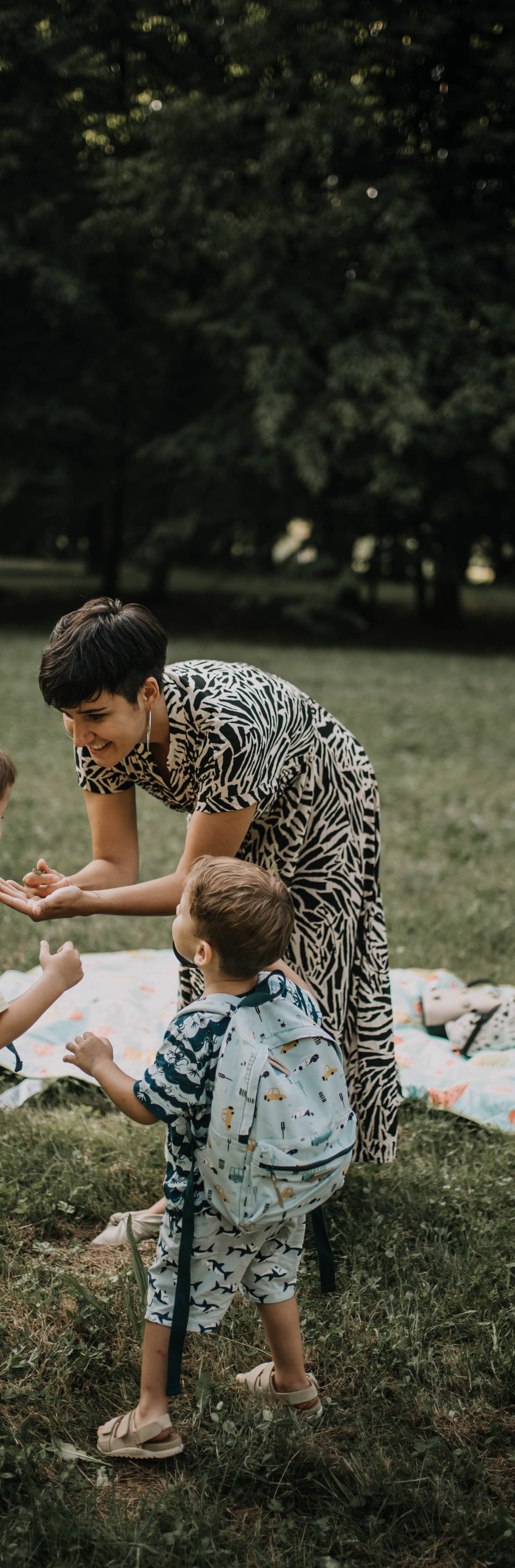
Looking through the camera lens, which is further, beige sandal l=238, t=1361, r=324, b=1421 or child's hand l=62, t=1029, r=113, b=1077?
beige sandal l=238, t=1361, r=324, b=1421

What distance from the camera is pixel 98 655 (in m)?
2.09

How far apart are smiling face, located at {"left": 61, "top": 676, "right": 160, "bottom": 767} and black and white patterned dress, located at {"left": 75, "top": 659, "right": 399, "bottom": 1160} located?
0.09m

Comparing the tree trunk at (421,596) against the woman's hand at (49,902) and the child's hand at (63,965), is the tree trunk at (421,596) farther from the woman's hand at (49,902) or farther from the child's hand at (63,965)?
the child's hand at (63,965)

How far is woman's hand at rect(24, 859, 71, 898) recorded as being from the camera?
2393mm

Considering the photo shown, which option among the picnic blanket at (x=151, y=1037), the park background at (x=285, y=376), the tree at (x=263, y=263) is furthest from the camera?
the tree at (x=263, y=263)

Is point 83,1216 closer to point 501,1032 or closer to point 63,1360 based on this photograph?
point 63,1360

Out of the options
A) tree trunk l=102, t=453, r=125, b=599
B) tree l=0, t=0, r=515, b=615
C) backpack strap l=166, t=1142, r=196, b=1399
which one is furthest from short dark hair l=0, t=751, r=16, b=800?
tree trunk l=102, t=453, r=125, b=599

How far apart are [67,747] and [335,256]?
41.1 ft

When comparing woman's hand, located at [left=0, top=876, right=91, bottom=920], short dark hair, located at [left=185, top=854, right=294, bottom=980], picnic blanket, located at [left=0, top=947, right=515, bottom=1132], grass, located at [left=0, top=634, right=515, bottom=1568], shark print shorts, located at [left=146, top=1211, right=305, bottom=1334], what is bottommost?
grass, located at [left=0, top=634, right=515, bottom=1568]

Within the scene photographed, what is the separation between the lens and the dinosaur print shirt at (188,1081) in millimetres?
1857

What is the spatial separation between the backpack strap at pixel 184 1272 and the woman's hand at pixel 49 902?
2.06 ft

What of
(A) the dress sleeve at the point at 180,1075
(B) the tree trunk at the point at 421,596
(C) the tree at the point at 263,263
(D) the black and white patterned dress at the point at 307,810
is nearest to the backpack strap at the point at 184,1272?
(A) the dress sleeve at the point at 180,1075

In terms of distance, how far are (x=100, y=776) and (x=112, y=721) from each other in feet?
1.34

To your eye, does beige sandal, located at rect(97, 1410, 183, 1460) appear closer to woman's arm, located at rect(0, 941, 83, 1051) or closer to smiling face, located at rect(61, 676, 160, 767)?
woman's arm, located at rect(0, 941, 83, 1051)
